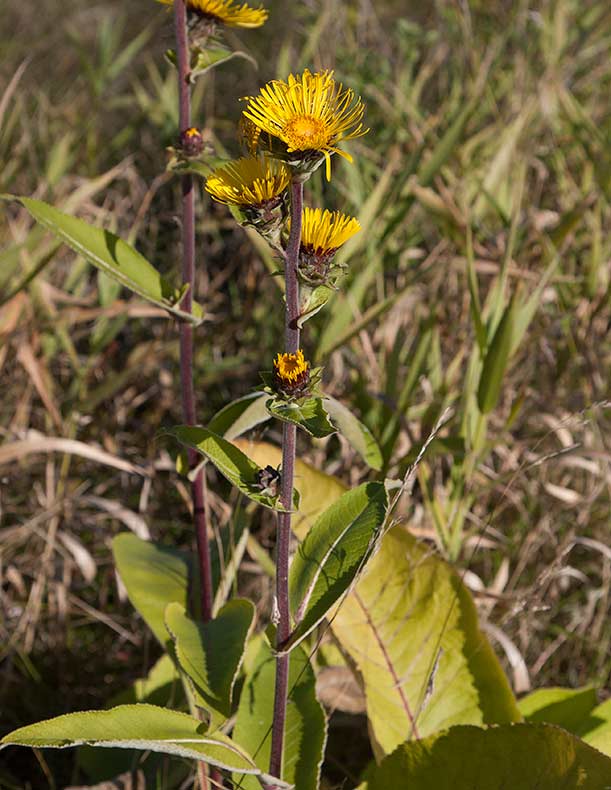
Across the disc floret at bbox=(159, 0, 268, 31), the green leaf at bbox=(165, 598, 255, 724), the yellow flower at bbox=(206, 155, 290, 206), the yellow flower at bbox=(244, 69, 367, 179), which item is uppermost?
the disc floret at bbox=(159, 0, 268, 31)

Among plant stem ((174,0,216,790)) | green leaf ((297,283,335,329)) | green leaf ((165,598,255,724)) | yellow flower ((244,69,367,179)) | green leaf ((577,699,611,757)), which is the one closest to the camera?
yellow flower ((244,69,367,179))

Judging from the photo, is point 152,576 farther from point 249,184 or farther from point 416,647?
point 249,184

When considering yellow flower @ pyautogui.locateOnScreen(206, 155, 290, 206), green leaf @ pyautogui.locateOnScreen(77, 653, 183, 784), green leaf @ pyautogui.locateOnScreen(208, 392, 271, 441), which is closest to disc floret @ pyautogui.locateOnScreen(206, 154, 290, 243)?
yellow flower @ pyautogui.locateOnScreen(206, 155, 290, 206)

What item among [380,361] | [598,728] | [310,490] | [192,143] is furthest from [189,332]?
[598,728]

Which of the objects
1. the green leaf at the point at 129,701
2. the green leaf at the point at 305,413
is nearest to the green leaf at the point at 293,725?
the green leaf at the point at 129,701

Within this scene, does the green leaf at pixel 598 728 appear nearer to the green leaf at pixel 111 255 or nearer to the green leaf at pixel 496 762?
the green leaf at pixel 496 762

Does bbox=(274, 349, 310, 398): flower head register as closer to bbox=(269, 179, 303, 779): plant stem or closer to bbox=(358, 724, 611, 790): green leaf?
bbox=(269, 179, 303, 779): plant stem
